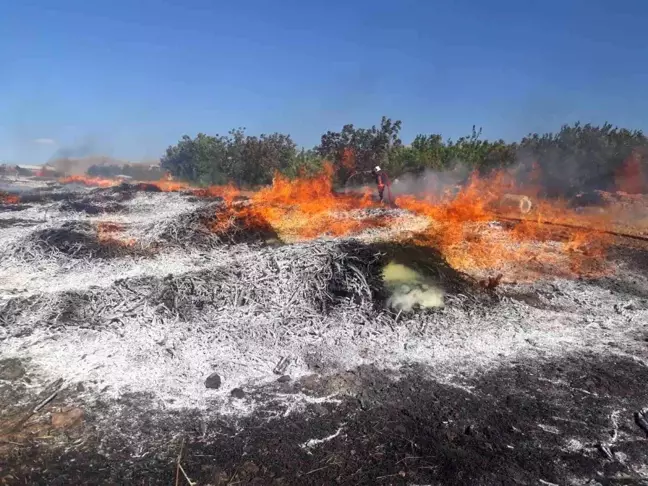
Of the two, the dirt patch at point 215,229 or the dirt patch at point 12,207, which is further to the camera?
the dirt patch at point 12,207

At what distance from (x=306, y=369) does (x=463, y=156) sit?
21.0m

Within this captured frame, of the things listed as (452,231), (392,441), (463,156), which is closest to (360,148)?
(463,156)

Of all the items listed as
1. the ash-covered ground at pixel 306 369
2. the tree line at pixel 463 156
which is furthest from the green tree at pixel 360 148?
the ash-covered ground at pixel 306 369

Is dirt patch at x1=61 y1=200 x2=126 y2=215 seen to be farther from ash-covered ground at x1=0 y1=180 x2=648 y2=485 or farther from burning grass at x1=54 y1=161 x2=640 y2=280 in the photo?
ash-covered ground at x1=0 y1=180 x2=648 y2=485

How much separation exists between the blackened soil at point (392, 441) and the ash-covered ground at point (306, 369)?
20 mm

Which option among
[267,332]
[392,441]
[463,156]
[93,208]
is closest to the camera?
[392,441]

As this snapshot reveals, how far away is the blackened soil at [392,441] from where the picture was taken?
13.1 feet

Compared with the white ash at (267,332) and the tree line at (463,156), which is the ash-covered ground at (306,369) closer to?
the white ash at (267,332)

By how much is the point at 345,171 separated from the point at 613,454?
21.3m

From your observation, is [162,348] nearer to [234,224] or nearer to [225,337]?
[225,337]

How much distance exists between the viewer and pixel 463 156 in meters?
24.1

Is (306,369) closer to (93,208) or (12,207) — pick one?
(93,208)

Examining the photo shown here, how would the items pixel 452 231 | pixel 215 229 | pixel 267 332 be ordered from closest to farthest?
pixel 267 332 < pixel 215 229 < pixel 452 231

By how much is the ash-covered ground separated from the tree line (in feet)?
50.3
